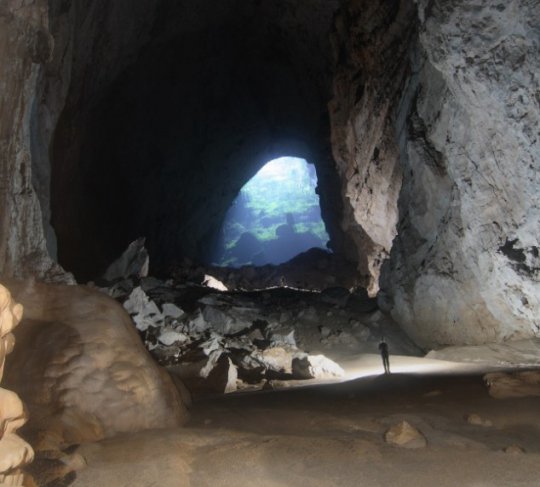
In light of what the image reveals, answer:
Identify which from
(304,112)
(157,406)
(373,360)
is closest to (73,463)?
(157,406)

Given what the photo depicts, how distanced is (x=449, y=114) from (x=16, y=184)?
697 cm

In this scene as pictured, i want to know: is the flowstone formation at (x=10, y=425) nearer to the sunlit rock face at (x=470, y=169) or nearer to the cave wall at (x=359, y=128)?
the cave wall at (x=359, y=128)

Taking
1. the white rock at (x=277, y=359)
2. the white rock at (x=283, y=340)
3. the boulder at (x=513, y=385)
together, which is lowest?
the white rock at (x=283, y=340)

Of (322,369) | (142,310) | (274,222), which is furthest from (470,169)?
(274,222)

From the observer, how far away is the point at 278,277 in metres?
22.0

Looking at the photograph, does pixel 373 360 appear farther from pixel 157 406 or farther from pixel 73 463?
pixel 73 463

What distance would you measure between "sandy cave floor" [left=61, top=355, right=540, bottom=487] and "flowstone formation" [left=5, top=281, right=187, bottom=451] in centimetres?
20

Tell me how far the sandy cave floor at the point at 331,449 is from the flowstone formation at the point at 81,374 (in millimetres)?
203

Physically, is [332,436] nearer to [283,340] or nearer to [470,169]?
[470,169]

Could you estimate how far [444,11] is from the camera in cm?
768

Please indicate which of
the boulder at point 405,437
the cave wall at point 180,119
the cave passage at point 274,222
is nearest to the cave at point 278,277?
the boulder at point 405,437

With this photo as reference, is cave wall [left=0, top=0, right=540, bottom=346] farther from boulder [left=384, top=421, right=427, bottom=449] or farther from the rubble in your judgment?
boulder [left=384, top=421, right=427, bottom=449]

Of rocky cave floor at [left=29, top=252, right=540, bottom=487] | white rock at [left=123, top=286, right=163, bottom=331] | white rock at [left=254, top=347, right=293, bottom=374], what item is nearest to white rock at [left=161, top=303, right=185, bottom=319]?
white rock at [left=123, top=286, right=163, bottom=331]

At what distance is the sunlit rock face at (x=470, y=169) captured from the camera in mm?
7215
